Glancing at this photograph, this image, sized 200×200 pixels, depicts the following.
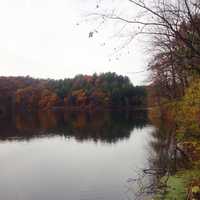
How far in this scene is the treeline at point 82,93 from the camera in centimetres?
8812

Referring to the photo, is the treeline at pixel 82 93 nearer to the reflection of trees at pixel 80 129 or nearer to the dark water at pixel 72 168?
the reflection of trees at pixel 80 129

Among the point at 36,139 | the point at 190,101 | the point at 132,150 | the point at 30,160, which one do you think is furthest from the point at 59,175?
the point at 36,139

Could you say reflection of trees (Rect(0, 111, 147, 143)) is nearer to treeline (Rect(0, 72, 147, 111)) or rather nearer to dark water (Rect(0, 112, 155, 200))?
dark water (Rect(0, 112, 155, 200))

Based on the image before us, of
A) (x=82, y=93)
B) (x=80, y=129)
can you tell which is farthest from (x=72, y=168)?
(x=82, y=93)

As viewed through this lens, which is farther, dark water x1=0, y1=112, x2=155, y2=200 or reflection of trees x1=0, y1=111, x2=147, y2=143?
reflection of trees x1=0, y1=111, x2=147, y2=143

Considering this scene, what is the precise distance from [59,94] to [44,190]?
262ft

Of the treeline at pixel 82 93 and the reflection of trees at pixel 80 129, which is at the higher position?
the treeline at pixel 82 93

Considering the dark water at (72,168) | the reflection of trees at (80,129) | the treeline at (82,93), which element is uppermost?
the treeline at (82,93)

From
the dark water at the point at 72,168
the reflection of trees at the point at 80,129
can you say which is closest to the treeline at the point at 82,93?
the reflection of trees at the point at 80,129

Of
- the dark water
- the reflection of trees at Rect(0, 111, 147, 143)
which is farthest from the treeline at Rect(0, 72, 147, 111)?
the dark water

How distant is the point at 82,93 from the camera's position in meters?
89.1

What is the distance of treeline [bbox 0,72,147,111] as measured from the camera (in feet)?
289

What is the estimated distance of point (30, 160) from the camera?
800 inches

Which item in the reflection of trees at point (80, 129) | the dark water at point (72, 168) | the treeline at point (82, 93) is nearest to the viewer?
the dark water at point (72, 168)
